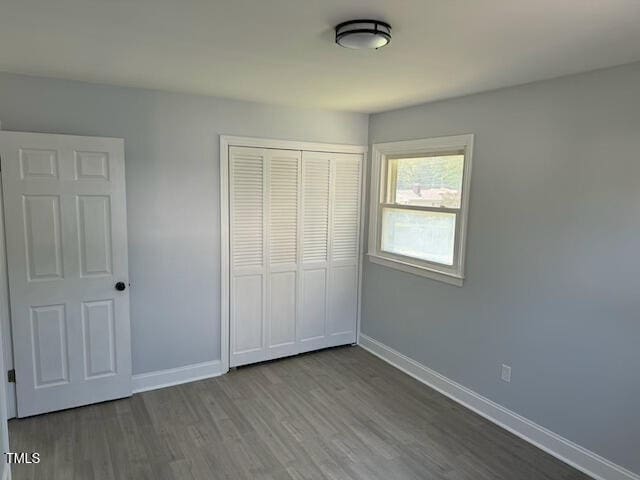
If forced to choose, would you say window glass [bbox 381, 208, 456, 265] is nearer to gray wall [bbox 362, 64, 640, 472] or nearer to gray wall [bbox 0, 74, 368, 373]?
gray wall [bbox 362, 64, 640, 472]

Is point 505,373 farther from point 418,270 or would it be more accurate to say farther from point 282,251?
point 282,251

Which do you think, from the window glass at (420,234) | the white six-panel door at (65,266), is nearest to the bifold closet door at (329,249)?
the window glass at (420,234)

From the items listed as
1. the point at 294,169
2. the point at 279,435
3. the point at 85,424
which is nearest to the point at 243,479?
the point at 279,435

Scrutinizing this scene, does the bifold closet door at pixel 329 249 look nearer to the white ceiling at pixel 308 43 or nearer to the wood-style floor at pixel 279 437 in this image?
the wood-style floor at pixel 279 437

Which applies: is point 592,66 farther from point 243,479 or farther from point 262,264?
point 243,479

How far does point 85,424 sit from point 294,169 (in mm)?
2709

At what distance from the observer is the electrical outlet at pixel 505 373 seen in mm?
3215

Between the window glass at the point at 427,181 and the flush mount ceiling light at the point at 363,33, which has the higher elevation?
the flush mount ceiling light at the point at 363,33

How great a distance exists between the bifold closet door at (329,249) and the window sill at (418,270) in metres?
0.31

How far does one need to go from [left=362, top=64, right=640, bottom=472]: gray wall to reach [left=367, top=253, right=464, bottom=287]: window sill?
0.08 metres

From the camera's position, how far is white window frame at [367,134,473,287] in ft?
11.4

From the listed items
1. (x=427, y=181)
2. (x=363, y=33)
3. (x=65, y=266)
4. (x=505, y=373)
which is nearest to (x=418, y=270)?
(x=427, y=181)

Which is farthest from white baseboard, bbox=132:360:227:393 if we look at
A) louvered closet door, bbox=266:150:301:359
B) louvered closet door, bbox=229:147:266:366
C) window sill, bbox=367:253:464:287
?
window sill, bbox=367:253:464:287

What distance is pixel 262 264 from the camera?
4137 millimetres
